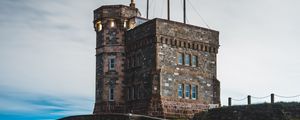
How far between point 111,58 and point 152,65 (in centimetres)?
494

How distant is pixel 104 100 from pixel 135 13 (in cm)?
838

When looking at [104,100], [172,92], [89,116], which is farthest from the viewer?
[104,100]

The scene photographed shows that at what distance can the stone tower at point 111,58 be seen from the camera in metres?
44.3

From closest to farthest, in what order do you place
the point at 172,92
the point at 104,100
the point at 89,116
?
1. the point at 89,116
2. the point at 172,92
3. the point at 104,100

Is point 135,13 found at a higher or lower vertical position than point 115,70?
higher

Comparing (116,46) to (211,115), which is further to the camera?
(116,46)

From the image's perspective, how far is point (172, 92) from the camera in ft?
136

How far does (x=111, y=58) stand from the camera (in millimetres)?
44844

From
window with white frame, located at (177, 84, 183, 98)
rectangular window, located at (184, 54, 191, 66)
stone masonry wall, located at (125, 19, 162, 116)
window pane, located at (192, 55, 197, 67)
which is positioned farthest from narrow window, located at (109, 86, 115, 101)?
window pane, located at (192, 55, 197, 67)

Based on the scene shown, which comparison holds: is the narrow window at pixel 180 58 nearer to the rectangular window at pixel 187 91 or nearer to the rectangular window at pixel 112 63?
the rectangular window at pixel 187 91

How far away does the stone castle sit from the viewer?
4125cm

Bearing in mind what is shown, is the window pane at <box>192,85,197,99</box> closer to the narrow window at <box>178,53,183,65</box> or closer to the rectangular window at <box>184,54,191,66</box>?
the rectangular window at <box>184,54,191,66</box>

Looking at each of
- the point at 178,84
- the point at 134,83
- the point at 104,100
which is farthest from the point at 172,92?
the point at 104,100

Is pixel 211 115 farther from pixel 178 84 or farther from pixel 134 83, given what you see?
pixel 134 83
